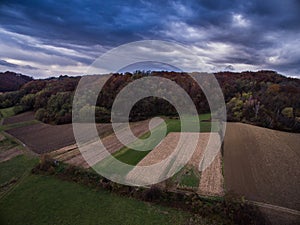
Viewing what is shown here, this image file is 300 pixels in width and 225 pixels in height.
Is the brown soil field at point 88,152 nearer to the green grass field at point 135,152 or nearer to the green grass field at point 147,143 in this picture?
the green grass field at point 135,152

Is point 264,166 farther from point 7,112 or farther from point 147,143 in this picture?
point 7,112

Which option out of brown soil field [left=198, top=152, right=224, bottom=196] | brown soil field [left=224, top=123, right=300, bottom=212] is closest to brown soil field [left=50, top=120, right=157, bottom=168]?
brown soil field [left=198, top=152, right=224, bottom=196]

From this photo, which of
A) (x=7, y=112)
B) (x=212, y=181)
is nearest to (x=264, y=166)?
(x=212, y=181)

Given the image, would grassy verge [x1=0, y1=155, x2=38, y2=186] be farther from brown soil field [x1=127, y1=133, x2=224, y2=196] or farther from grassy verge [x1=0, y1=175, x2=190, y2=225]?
brown soil field [x1=127, y1=133, x2=224, y2=196]

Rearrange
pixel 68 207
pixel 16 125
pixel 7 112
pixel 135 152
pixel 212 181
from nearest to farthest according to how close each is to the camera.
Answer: pixel 68 207 < pixel 212 181 < pixel 135 152 < pixel 16 125 < pixel 7 112

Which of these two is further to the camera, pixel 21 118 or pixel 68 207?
pixel 21 118

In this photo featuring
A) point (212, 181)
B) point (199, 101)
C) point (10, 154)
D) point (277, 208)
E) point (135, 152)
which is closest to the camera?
point (277, 208)

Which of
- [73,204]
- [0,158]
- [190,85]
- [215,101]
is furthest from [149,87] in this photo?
[73,204]
